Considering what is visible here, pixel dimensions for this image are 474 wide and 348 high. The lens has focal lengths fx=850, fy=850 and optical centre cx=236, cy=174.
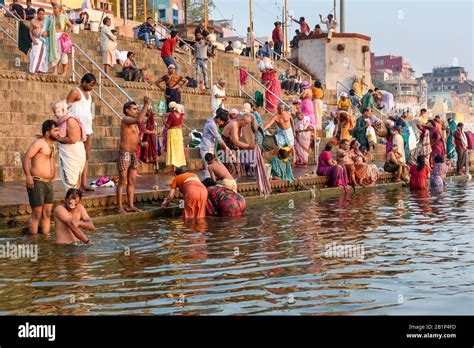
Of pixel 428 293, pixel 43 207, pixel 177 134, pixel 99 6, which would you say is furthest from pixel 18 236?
pixel 99 6

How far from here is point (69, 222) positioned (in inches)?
377

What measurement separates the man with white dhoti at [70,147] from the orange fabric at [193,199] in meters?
1.69

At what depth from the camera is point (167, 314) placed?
6387 millimetres

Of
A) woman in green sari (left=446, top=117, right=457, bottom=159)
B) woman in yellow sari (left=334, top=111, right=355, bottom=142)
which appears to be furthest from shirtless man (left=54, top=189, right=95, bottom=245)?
woman in green sari (left=446, top=117, right=457, bottom=159)

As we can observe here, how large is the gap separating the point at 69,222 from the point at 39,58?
28.4 feet

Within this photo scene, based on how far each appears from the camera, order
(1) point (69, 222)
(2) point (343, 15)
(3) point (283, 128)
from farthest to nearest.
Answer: (2) point (343, 15), (3) point (283, 128), (1) point (69, 222)

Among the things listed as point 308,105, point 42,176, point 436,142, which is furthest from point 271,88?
point 42,176

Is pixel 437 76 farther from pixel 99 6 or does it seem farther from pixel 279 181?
pixel 279 181

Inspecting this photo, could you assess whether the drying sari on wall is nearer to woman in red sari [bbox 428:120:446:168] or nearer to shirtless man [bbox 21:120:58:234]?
woman in red sari [bbox 428:120:446:168]

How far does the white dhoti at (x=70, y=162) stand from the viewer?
1118cm

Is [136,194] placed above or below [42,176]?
below

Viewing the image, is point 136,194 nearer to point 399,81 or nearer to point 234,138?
point 234,138

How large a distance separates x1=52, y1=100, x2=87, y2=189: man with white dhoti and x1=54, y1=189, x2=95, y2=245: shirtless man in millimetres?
1465

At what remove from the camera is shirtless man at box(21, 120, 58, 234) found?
10.2 meters
